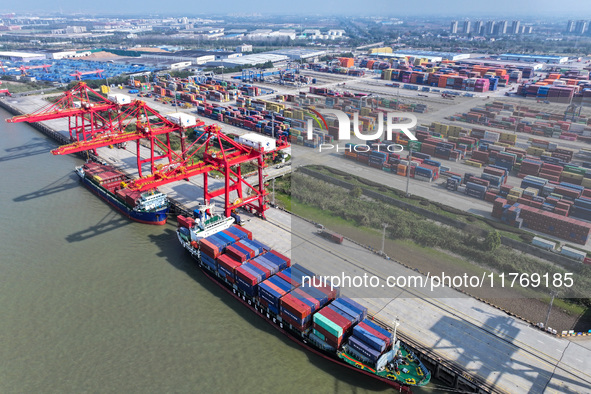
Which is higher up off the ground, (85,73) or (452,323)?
(85,73)

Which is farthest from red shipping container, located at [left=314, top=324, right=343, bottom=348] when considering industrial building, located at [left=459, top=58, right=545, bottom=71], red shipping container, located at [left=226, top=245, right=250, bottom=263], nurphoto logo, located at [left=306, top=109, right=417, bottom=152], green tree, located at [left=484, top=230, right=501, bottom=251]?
industrial building, located at [left=459, top=58, right=545, bottom=71]

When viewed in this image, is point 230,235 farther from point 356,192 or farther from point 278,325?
point 356,192

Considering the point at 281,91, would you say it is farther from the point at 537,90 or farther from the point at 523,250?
the point at 523,250

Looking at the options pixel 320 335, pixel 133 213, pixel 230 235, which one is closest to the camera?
pixel 320 335

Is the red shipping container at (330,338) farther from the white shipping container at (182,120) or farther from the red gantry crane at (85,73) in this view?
the red gantry crane at (85,73)

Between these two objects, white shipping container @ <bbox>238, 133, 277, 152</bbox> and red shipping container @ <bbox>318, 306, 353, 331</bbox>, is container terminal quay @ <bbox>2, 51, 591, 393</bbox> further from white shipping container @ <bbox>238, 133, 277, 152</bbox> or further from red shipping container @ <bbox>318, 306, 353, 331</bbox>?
white shipping container @ <bbox>238, 133, 277, 152</bbox>

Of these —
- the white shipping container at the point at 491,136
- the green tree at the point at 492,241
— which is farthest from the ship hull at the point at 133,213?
the white shipping container at the point at 491,136

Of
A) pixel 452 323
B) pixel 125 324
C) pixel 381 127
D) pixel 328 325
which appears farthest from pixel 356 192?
pixel 125 324
